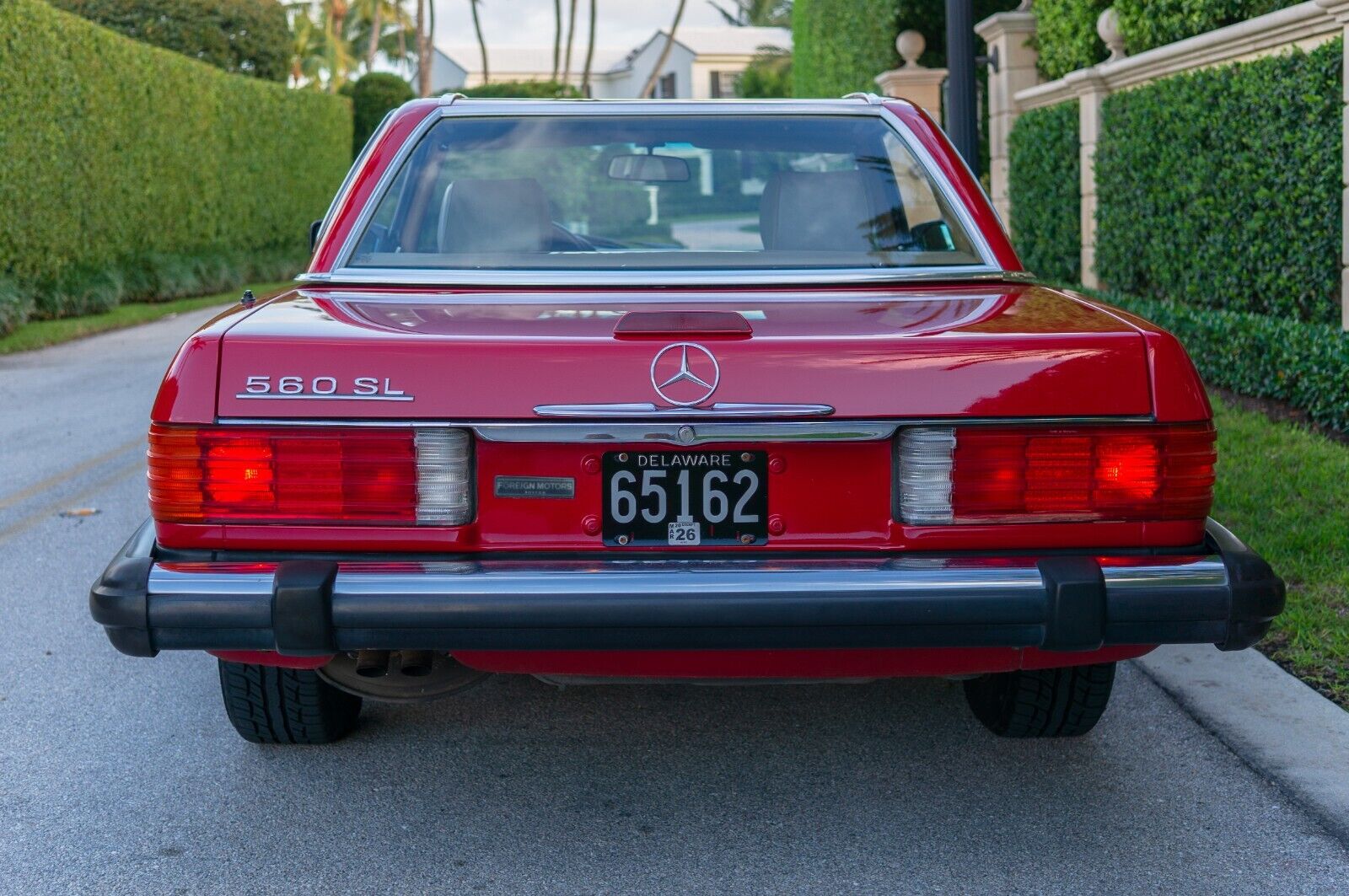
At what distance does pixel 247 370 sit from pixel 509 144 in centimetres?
147

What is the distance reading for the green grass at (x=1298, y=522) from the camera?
445 cm

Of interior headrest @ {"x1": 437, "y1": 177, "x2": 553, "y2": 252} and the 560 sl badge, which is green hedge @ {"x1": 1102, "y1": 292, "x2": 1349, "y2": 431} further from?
the 560 sl badge

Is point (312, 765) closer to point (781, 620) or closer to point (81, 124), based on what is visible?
point (781, 620)

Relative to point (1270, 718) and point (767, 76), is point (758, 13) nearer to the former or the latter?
point (767, 76)

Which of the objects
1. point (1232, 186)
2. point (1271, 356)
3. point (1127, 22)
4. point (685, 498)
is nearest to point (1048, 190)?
point (1127, 22)

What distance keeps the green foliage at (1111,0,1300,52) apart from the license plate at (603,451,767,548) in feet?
23.2

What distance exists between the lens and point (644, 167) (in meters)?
4.41

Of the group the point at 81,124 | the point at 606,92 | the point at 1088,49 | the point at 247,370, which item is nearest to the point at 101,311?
the point at 81,124

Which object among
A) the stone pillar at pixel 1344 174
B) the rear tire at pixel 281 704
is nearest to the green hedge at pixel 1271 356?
the stone pillar at pixel 1344 174

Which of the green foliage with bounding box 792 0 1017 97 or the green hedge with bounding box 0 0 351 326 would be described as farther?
the green foliage with bounding box 792 0 1017 97

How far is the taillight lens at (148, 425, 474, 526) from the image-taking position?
2939 millimetres

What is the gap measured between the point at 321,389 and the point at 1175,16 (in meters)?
8.46

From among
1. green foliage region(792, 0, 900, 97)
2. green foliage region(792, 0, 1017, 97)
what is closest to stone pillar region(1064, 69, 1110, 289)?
green foliage region(792, 0, 1017, 97)

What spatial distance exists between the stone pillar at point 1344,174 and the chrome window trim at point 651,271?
12.6ft
